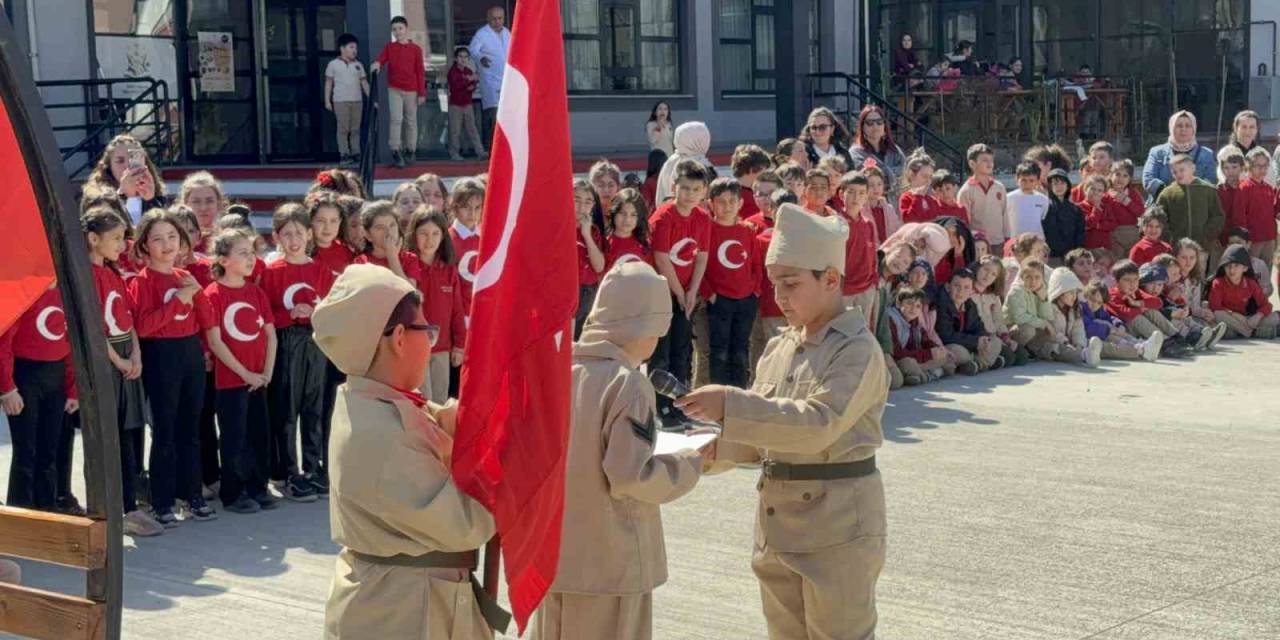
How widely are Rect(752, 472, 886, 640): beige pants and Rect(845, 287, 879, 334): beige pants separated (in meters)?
6.04

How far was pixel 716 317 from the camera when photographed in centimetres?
1098

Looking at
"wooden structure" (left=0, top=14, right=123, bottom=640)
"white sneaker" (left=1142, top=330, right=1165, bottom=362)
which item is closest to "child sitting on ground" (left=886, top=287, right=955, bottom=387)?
"white sneaker" (left=1142, top=330, right=1165, bottom=362)

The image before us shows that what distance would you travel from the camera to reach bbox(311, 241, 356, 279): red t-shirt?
354 inches

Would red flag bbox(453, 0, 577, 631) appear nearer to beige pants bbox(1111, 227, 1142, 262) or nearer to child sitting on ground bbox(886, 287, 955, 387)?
child sitting on ground bbox(886, 287, 955, 387)

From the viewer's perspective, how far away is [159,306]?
804 centimetres

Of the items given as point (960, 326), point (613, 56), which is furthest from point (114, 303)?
point (613, 56)

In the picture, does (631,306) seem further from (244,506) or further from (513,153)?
(244,506)

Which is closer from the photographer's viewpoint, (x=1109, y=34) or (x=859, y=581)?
(x=859, y=581)

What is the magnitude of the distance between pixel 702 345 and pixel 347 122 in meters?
8.31

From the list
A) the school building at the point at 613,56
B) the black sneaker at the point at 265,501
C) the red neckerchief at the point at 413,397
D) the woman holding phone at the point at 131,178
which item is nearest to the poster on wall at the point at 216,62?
the school building at the point at 613,56

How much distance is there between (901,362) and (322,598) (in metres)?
6.03

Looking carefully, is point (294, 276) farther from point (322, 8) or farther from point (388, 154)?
point (322, 8)

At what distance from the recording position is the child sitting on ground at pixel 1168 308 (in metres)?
13.7

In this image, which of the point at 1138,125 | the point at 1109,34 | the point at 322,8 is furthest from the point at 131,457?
the point at 1109,34
